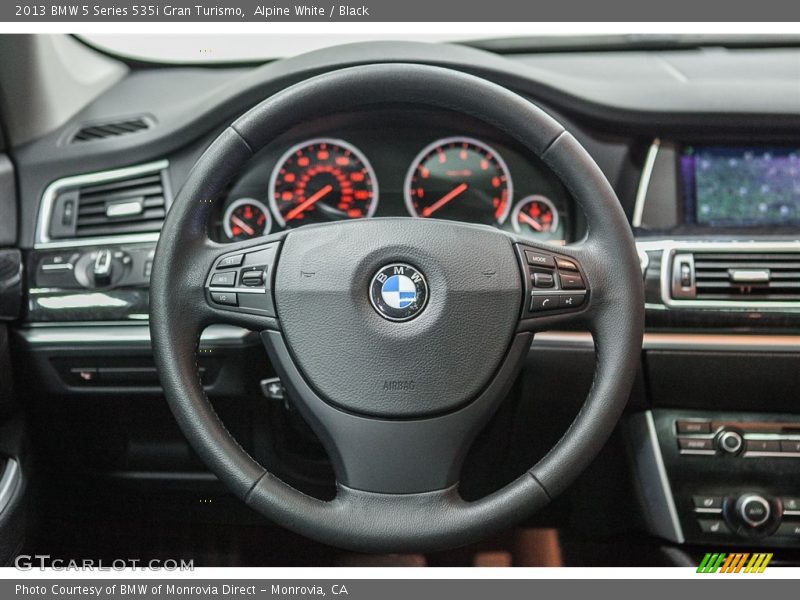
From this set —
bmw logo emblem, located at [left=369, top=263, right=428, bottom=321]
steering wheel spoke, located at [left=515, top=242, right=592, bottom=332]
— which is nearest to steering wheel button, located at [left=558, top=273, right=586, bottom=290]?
steering wheel spoke, located at [left=515, top=242, right=592, bottom=332]

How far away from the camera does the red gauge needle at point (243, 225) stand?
1.37m

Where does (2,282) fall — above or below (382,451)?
above

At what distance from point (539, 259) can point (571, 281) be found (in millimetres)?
51

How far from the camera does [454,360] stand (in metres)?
0.99

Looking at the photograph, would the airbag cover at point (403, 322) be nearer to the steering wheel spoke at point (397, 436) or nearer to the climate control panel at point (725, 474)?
the steering wheel spoke at point (397, 436)

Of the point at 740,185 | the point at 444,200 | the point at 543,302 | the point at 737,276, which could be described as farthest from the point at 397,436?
the point at 740,185

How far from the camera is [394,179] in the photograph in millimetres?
1363

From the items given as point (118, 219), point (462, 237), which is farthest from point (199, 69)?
point (462, 237)

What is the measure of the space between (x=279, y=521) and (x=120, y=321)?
57 centimetres

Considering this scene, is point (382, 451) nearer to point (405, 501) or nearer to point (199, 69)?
point (405, 501)

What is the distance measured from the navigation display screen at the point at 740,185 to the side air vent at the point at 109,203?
0.93 metres

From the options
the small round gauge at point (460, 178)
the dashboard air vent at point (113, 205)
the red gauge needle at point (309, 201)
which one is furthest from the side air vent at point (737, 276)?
the dashboard air vent at point (113, 205)

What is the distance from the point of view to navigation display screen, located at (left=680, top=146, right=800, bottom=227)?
1315 mm

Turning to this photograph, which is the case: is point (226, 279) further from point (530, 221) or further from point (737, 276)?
point (737, 276)
